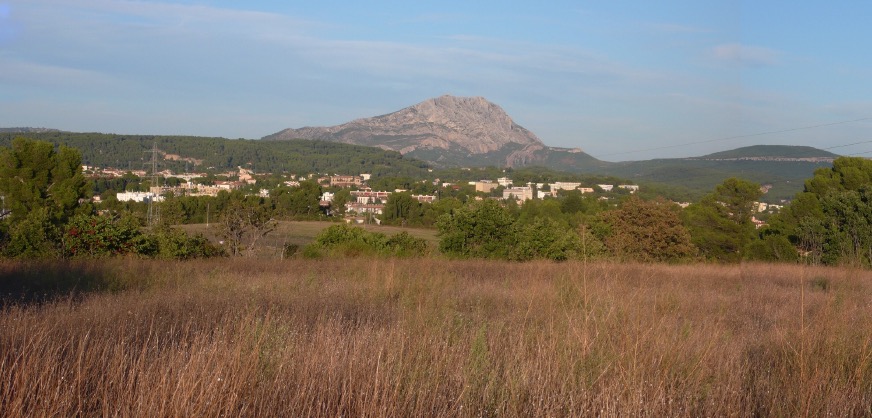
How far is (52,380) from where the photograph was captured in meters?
3.36

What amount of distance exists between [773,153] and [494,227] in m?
101

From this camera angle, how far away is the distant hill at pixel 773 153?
9338 centimetres

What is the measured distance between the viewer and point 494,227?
2186 cm

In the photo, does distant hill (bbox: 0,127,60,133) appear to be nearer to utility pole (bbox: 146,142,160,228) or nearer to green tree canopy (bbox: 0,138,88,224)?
utility pole (bbox: 146,142,160,228)

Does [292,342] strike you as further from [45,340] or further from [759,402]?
[759,402]

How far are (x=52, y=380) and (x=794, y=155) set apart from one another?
364ft

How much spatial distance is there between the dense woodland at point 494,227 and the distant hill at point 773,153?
52.3 metres

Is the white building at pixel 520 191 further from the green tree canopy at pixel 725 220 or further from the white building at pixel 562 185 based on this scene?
the green tree canopy at pixel 725 220

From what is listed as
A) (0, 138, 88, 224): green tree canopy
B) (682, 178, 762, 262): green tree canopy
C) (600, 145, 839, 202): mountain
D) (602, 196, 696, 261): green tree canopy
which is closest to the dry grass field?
(602, 196, 696, 261): green tree canopy

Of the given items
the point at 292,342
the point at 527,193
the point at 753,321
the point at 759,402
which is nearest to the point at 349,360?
the point at 292,342

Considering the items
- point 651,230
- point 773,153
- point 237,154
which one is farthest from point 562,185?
point 651,230

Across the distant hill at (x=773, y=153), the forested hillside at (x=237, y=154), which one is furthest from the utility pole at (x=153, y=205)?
the distant hill at (x=773, y=153)

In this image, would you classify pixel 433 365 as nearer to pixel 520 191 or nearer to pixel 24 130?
pixel 24 130

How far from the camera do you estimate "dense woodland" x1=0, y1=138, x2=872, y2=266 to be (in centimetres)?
1524
